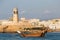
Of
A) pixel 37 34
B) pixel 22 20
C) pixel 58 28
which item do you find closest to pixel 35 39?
pixel 37 34

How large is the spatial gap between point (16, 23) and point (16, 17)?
239 cm

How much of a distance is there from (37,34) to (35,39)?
388 centimetres

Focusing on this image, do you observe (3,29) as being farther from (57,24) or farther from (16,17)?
(57,24)

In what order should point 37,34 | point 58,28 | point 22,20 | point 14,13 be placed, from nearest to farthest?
point 37,34 → point 14,13 → point 22,20 → point 58,28

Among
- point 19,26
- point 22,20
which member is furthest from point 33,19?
point 19,26

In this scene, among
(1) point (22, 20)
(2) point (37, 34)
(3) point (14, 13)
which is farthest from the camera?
(1) point (22, 20)

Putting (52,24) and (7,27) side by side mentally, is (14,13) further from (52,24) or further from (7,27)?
(52,24)

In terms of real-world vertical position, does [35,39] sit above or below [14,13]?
below

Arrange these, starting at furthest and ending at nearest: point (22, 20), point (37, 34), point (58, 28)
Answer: point (58, 28)
point (22, 20)
point (37, 34)

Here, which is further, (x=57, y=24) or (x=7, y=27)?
(x=57, y=24)

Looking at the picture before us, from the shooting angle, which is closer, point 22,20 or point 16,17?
point 16,17

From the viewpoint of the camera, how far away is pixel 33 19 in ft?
324

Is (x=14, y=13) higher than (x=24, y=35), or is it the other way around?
(x=14, y=13)

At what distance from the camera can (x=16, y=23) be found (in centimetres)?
7931
